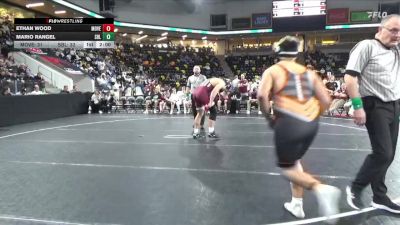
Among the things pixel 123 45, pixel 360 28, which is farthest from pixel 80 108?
pixel 360 28

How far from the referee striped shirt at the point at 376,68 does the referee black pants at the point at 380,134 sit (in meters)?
0.08

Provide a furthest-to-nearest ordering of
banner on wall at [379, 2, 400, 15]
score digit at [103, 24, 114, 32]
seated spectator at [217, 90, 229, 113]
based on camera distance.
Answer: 1. banner on wall at [379, 2, 400, 15]
2. seated spectator at [217, 90, 229, 113]
3. score digit at [103, 24, 114, 32]

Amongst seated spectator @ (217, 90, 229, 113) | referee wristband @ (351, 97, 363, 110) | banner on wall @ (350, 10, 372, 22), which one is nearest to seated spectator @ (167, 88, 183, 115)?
seated spectator @ (217, 90, 229, 113)

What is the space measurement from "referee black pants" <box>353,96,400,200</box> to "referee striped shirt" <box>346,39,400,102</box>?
8cm

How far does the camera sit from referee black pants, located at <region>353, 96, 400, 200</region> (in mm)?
3385

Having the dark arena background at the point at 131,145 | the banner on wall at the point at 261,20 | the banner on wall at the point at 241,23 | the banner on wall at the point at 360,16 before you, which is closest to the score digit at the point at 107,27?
the dark arena background at the point at 131,145

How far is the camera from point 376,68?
11.1 feet

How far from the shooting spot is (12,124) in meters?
12.1

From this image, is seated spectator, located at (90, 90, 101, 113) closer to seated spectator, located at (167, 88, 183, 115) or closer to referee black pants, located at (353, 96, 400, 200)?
seated spectator, located at (167, 88, 183, 115)

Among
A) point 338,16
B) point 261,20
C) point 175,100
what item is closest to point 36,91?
point 175,100

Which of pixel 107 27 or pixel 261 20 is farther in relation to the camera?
pixel 261 20

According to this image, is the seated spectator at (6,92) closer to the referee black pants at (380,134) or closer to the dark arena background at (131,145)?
the dark arena background at (131,145)

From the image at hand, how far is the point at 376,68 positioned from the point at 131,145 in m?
5.23

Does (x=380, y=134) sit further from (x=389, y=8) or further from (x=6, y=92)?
(x=389, y=8)
